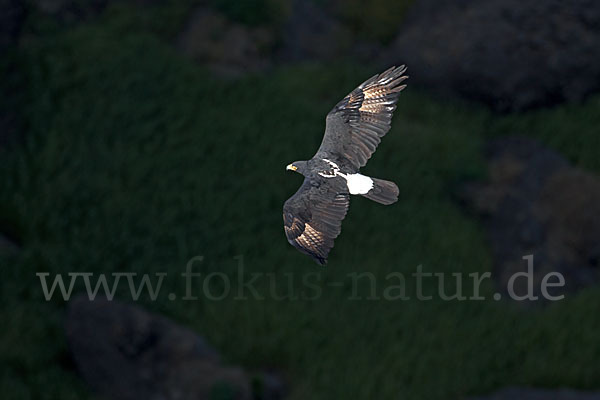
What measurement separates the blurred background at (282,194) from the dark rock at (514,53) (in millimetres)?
33

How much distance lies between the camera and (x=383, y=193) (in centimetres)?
873

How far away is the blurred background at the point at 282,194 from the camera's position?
41.0 feet

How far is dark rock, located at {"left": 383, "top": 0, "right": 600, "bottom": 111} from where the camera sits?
14852 millimetres

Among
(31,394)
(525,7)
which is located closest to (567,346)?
(525,7)

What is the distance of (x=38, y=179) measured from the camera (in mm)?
13703

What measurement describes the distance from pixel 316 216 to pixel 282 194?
201 inches

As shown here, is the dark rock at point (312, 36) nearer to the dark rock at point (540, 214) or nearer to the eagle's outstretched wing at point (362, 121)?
the dark rock at point (540, 214)

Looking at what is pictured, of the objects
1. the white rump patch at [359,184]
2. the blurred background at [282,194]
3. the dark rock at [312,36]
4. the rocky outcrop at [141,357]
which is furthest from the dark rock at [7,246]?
the white rump patch at [359,184]

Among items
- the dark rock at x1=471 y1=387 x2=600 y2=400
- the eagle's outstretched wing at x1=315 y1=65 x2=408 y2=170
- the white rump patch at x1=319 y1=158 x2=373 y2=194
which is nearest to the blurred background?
the dark rock at x1=471 y1=387 x2=600 y2=400

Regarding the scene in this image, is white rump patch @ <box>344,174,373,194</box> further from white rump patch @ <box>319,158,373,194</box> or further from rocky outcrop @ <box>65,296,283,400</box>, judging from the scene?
rocky outcrop @ <box>65,296,283,400</box>

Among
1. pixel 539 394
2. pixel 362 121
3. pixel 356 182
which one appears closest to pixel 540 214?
pixel 539 394

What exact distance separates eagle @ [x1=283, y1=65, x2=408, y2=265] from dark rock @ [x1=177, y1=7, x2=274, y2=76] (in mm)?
6023

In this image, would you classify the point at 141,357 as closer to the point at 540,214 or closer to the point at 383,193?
the point at 383,193

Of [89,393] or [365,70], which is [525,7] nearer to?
[365,70]
